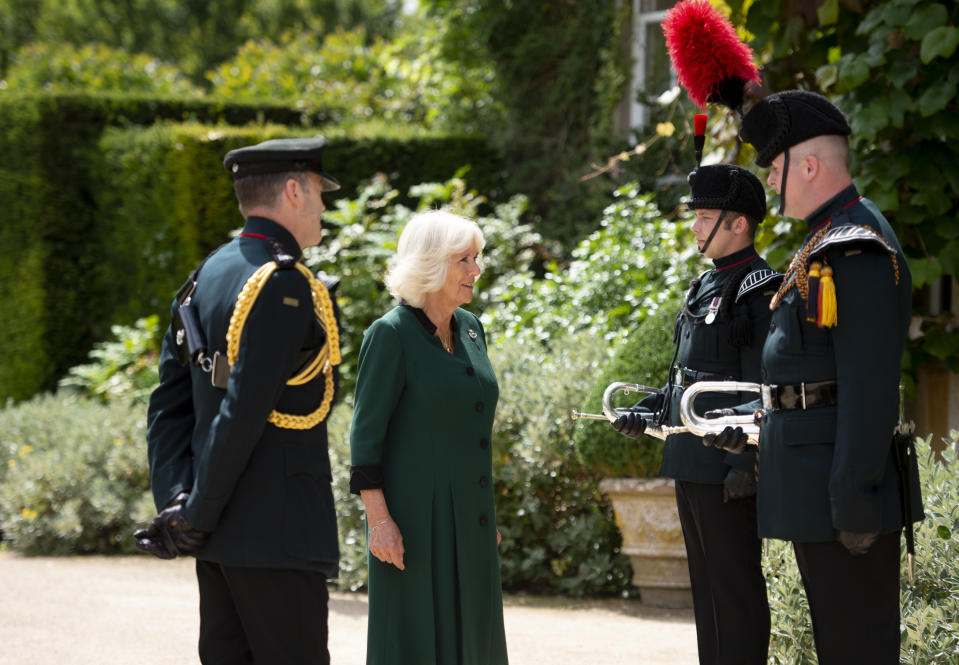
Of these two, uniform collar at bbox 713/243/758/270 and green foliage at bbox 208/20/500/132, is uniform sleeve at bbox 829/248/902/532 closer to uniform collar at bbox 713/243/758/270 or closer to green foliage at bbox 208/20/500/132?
uniform collar at bbox 713/243/758/270

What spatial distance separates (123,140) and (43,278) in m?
1.53

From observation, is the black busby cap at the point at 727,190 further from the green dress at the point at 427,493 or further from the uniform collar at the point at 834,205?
the green dress at the point at 427,493

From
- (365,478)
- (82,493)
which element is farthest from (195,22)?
(365,478)

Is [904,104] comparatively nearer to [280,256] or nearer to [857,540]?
[857,540]

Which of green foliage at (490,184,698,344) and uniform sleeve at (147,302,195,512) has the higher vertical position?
green foliage at (490,184,698,344)

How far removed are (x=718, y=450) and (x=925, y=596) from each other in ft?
3.15

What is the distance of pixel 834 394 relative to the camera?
8.71 ft

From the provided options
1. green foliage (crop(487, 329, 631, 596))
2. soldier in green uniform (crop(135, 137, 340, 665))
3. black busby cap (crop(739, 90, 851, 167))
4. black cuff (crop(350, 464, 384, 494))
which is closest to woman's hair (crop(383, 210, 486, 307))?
soldier in green uniform (crop(135, 137, 340, 665))

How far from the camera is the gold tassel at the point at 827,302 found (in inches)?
101

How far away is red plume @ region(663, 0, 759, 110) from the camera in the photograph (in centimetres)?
343

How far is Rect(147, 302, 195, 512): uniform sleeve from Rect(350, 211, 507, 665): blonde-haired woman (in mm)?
497

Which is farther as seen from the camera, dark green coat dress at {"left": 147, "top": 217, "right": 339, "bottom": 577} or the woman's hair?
the woman's hair

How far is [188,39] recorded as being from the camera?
90.9ft

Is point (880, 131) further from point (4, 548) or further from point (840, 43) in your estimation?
point (4, 548)
